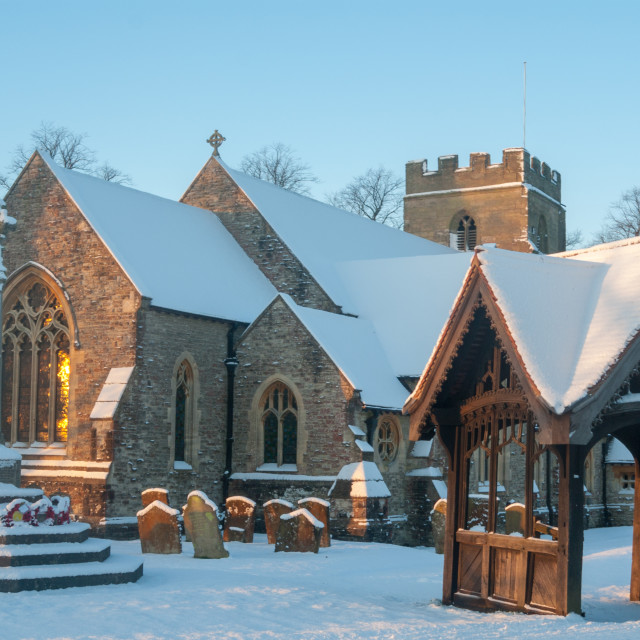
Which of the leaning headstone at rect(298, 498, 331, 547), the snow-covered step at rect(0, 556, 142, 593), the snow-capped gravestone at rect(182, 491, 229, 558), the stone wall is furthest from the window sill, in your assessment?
the snow-covered step at rect(0, 556, 142, 593)

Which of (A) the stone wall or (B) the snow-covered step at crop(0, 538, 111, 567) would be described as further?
(A) the stone wall

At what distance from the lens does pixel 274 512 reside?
19906 mm

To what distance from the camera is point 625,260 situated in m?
13.0

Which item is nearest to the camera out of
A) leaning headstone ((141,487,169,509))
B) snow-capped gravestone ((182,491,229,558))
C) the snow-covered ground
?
the snow-covered ground

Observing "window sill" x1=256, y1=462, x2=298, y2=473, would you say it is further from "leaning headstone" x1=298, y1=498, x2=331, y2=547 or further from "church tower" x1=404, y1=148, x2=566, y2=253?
"church tower" x1=404, y1=148, x2=566, y2=253

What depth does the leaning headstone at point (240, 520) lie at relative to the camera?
66.8ft

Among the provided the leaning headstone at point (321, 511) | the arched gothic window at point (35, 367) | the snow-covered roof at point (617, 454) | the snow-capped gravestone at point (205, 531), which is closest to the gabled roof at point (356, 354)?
the leaning headstone at point (321, 511)

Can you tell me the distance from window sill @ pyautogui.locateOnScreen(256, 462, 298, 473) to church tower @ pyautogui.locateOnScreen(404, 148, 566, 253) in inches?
758

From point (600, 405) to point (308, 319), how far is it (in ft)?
44.1

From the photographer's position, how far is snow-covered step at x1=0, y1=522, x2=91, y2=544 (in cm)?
1438

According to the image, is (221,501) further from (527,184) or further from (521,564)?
(527,184)

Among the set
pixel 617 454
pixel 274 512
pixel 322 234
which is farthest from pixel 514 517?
pixel 322 234

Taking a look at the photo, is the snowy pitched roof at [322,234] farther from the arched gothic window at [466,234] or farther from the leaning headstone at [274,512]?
the leaning headstone at [274,512]

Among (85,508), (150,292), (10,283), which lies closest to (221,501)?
(85,508)
